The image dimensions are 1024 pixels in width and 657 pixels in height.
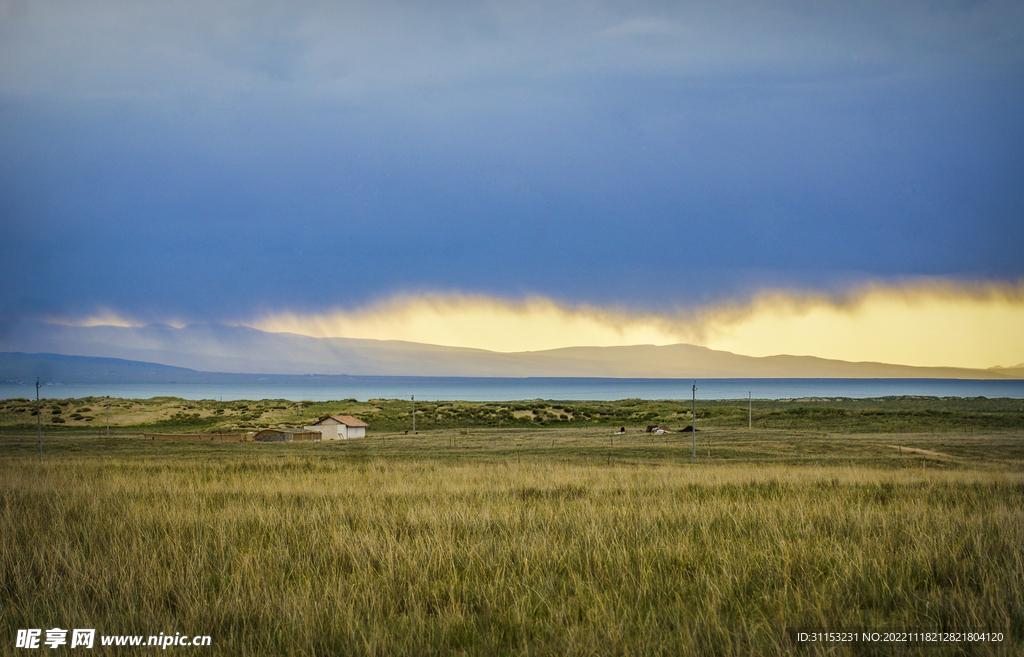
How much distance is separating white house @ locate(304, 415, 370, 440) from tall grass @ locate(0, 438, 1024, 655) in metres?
54.3

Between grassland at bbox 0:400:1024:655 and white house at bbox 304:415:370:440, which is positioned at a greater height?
grassland at bbox 0:400:1024:655

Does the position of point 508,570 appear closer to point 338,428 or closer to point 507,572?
point 507,572

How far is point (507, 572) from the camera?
6.57 metres

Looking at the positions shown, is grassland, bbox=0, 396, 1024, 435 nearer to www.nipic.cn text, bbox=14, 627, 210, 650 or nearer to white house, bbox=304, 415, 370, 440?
white house, bbox=304, 415, 370, 440

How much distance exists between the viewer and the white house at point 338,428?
6444 cm

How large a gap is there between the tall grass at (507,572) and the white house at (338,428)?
178 ft

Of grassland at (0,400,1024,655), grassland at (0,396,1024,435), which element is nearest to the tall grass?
grassland at (0,400,1024,655)

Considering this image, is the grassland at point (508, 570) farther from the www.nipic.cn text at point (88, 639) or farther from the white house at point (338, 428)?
the white house at point (338, 428)

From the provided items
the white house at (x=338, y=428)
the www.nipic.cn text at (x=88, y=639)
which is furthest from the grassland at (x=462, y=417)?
the www.nipic.cn text at (x=88, y=639)

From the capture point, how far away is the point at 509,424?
276ft

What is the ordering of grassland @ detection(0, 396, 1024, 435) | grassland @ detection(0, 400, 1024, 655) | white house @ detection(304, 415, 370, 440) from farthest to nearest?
grassland @ detection(0, 396, 1024, 435) < white house @ detection(304, 415, 370, 440) < grassland @ detection(0, 400, 1024, 655)

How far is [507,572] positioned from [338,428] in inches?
2421

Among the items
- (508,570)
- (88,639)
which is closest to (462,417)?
(508,570)

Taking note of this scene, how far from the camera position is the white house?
64.4 m
